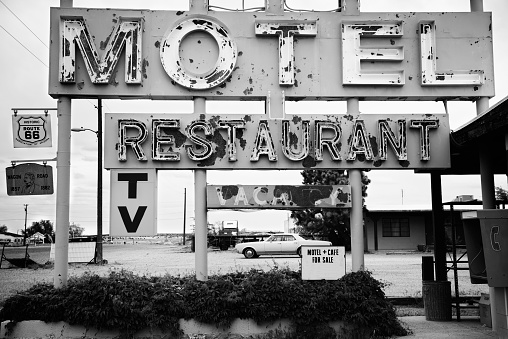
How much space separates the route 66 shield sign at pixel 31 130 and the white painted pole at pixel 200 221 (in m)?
2.65

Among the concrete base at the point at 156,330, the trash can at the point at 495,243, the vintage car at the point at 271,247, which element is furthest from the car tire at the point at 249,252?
the trash can at the point at 495,243

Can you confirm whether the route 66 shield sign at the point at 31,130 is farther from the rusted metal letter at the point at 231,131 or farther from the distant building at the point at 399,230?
the distant building at the point at 399,230

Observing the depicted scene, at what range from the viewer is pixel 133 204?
904 cm

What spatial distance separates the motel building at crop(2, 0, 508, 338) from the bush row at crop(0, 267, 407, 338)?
22.4 inches

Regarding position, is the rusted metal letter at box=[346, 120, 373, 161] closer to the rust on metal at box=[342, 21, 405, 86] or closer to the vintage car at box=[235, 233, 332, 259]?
the rust on metal at box=[342, 21, 405, 86]

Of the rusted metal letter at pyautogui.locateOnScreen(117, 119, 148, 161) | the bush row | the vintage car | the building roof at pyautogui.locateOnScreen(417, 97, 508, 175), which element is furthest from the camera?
the vintage car

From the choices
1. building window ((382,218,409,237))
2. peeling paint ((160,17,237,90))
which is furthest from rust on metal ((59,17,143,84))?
building window ((382,218,409,237))

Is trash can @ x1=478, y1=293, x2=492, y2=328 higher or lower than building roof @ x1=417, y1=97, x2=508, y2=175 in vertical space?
lower

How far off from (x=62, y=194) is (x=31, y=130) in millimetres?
1387

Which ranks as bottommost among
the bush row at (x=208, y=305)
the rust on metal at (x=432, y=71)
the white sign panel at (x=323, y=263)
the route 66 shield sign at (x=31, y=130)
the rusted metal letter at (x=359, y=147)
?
the bush row at (x=208, y=305)

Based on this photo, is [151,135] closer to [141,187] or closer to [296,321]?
[141,187]

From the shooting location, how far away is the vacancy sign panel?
29.5ft

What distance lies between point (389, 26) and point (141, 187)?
16.7ft

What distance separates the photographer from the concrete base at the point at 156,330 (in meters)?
8.51
